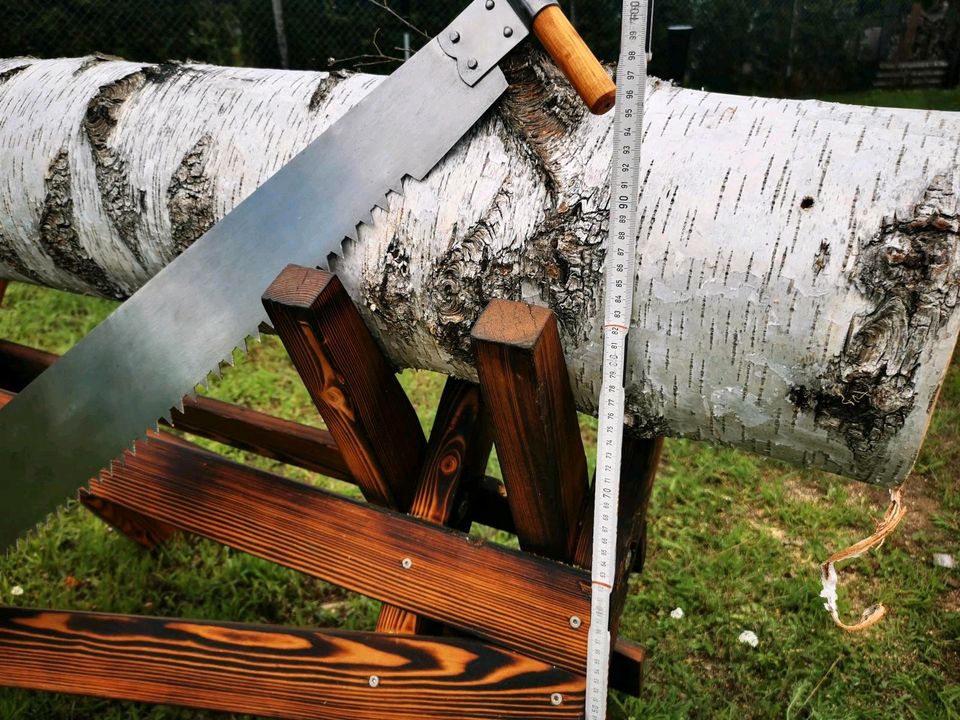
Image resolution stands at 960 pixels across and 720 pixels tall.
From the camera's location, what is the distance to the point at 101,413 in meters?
1.65

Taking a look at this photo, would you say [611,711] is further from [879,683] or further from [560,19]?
[560,19]

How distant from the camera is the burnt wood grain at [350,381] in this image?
1438 mm

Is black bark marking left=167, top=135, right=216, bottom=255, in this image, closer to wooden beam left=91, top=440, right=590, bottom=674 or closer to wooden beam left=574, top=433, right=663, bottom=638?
wooden beam left=91, top=440, right=590, bottom=674

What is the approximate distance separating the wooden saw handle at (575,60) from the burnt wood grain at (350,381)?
59 centimetres

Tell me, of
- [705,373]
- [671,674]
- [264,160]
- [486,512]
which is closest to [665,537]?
[671,674]

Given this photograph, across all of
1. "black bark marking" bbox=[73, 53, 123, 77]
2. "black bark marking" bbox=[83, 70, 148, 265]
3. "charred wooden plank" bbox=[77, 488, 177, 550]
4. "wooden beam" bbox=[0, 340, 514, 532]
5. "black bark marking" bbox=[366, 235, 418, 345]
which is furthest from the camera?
"charred wooden plank" bbox=[77, 488, 177, 550]

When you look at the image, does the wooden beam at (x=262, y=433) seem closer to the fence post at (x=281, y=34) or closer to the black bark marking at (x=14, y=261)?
the black bark marking at (x=14, y=261)

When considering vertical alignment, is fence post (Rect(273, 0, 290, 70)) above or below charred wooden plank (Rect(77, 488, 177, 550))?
above

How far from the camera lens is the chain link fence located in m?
5.10

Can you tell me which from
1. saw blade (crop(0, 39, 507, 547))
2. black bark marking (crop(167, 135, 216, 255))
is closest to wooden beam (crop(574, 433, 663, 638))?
saw blade (crop(0, 39, 507, 547))

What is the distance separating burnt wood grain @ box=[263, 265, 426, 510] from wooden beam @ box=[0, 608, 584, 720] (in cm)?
36

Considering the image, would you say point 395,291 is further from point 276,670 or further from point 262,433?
point 262,433

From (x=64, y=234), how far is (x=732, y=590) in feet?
8.35

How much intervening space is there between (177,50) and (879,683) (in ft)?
18.6
